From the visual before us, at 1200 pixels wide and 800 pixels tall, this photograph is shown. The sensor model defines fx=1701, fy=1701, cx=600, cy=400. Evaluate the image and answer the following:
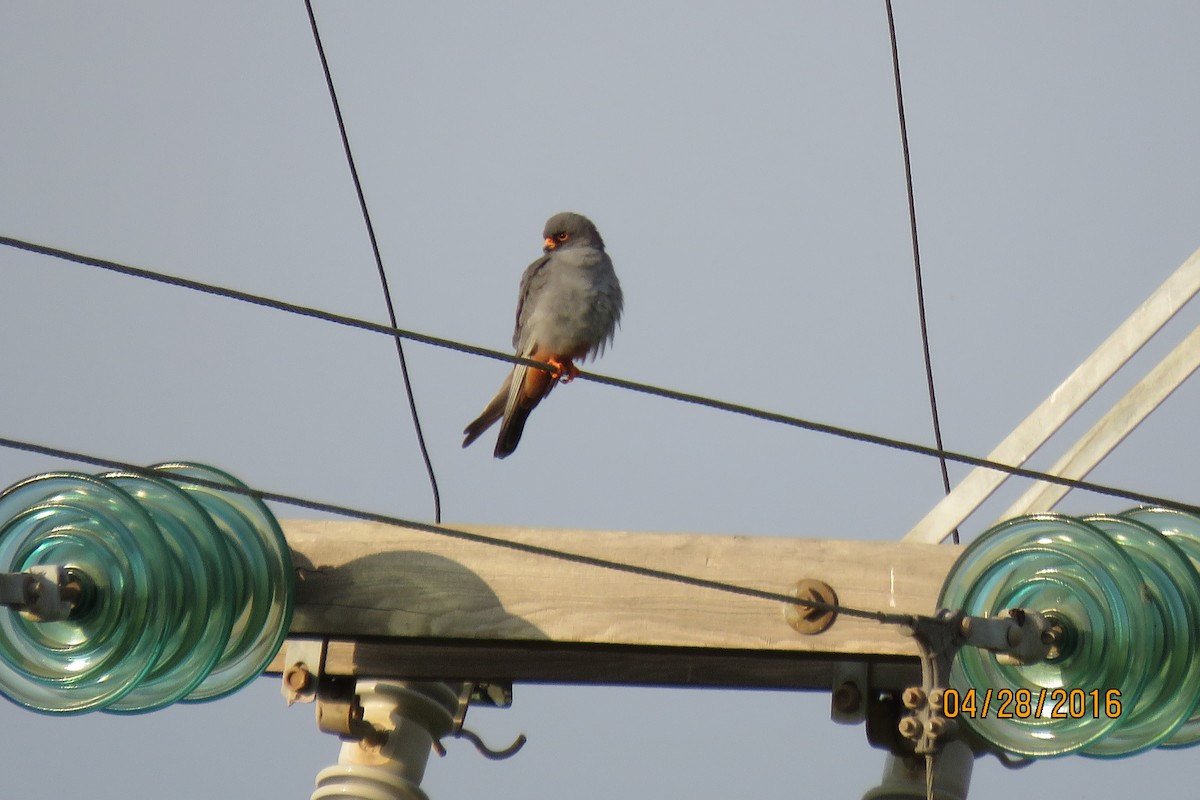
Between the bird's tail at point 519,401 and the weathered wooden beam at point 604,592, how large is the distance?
260 cm

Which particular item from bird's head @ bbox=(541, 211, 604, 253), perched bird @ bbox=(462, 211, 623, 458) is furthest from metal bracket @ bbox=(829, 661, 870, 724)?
bird's head @ bbox=(541, 211, 604, 253)

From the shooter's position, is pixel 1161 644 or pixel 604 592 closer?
pixel 1161 644

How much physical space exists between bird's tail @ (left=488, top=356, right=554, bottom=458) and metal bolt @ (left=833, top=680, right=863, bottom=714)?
2742mm

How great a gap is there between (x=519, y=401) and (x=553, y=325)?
308 millimetres

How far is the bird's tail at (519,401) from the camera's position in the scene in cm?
599

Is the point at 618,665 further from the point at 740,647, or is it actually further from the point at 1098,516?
the point at 1098,516

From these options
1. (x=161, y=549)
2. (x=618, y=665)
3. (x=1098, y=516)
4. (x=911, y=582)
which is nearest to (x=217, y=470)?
(x=161, y=549)

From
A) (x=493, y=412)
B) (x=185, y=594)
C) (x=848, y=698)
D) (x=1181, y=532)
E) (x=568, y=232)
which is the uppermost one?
(x=568, y=232)

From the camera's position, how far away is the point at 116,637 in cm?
301

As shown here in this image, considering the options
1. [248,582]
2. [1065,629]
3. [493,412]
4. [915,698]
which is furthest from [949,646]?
[493,412]

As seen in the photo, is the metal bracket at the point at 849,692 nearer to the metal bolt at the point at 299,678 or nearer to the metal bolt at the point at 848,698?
the metal bolt at the point at 848,698

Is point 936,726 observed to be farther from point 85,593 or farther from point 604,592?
point 85,593

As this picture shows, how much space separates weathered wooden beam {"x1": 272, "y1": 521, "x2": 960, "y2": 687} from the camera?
10.8ft

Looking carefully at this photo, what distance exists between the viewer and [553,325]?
609 cm
